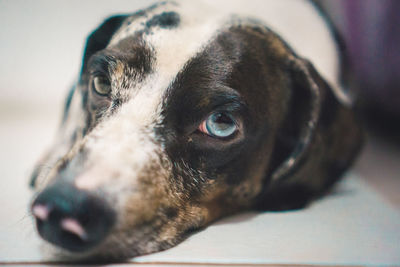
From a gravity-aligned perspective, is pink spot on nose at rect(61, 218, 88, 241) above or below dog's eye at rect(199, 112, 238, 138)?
below

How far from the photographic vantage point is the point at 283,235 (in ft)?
4.20

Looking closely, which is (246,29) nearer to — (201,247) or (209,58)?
(209,58)

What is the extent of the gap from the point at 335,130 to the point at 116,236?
96cm

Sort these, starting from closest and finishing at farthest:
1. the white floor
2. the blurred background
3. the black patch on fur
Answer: the white floor → the black patch on fur → the blurred background

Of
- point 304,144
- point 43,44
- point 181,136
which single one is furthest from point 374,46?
point 43,44

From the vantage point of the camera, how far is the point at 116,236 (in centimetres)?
103

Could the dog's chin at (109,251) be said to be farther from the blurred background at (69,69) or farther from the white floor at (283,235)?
the blurred background at (69,69)

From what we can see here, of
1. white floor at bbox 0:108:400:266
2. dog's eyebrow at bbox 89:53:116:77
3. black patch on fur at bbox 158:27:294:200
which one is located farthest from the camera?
dog's eyebrow at bbox 89:53:116:77

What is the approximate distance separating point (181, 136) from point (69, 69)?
199 centimetres

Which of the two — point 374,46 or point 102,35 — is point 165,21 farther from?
point 374,46

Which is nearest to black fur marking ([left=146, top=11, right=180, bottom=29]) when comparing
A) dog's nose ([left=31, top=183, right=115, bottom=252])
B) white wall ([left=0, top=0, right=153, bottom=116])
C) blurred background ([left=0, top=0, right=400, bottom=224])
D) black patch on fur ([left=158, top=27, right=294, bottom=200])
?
black patch on fur ([left=158, top=27, right=294, bottom=200])

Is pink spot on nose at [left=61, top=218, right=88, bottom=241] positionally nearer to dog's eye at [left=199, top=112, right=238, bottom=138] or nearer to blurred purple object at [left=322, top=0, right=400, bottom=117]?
dog's eye at [left=199, top=112, right=238, bottom=138]

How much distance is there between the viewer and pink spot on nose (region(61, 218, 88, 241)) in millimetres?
949

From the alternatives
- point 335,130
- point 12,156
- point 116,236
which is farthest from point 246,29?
point 12,156
